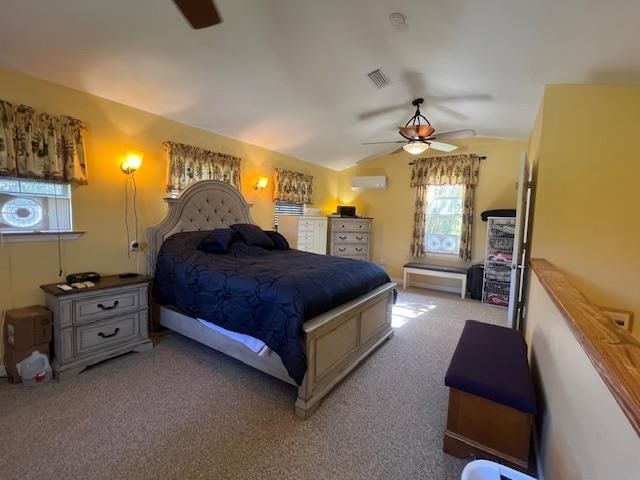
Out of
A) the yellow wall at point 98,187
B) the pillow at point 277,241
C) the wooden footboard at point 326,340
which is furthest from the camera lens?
the pillow at point 277,241

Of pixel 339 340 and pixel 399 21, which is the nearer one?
pixel 399 21

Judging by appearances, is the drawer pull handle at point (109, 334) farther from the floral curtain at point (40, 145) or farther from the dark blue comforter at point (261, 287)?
the floral curtain at point (40, 145)

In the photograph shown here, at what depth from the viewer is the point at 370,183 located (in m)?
6.10

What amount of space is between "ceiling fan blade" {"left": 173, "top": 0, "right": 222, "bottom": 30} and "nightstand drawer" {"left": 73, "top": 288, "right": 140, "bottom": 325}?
7.40 ft

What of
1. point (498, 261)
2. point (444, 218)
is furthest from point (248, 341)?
point (444, 218)

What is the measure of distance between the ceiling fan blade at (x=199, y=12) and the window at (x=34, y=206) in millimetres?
2128

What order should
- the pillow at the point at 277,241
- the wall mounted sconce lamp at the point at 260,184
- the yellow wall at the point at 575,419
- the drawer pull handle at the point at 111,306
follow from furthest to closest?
the wall mounted sconce lamp at the point at 260,184 → the pillow at the point at 277,241 → the drawer pull handle at the point at 111,306 → the yellow wall at the point at 575,419

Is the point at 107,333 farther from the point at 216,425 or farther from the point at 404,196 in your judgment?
the point at 404,196

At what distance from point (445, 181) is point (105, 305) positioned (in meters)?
5.27

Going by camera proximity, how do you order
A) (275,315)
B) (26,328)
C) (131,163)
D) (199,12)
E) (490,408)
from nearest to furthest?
(199,12) → (490,408) → (275,315) → (26,328) → (131,163)

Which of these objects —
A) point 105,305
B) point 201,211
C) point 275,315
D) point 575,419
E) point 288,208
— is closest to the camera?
point 575,419

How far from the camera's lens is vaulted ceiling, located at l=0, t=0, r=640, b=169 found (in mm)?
1933

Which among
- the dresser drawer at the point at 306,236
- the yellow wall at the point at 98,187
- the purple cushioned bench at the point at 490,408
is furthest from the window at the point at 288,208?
the purple cushioned bench at the point at 490,408

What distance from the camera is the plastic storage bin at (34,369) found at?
88.4 inches
